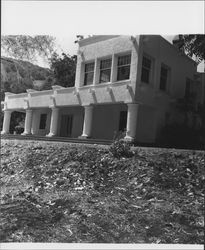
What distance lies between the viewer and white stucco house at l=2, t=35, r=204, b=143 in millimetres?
5105

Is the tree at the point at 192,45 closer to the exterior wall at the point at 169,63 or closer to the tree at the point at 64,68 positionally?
the exterior wall at the point at 169,63

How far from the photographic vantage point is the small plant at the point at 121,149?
5.18 m

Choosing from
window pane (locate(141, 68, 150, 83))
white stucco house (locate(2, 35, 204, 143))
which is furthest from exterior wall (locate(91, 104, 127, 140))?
window pane (locate(141, 68, 150, 83))

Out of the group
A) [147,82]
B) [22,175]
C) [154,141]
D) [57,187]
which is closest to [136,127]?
[154,141]

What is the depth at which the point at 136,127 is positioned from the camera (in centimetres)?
507

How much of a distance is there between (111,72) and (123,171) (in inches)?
61.1

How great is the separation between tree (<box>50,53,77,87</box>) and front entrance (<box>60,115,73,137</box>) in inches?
21.3

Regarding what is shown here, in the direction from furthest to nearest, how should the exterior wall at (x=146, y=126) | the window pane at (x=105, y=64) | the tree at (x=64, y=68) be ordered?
the tree at (x=64, y=68) → the window pane at (x=105, y=64) → the exterior wall at (x=146, y=126)

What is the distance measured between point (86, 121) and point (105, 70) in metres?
0.87

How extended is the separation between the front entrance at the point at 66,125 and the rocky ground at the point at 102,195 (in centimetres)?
18

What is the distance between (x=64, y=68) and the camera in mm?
5570

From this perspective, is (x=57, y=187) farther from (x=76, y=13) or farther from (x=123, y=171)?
(x=76, y=13)

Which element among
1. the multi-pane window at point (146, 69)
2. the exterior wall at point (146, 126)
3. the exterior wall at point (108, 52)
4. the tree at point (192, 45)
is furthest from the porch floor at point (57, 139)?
the tree at point (192, 45)

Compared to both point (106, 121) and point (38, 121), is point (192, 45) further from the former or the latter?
point (38, 121)
